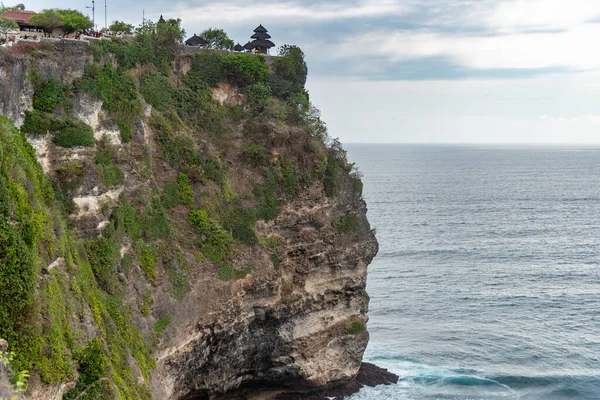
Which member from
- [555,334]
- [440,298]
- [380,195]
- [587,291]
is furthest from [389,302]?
[380,195]

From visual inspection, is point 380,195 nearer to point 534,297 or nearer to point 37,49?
point 534,297

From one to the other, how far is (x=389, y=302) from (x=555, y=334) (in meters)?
16.2

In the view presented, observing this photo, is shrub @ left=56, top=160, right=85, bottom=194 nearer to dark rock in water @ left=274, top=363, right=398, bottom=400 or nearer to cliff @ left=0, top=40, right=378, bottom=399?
cliff @ left=0, top=40, right=378, bottom=399

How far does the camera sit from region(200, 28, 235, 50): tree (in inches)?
2071

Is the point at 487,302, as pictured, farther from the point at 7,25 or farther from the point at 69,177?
the point at 7,25

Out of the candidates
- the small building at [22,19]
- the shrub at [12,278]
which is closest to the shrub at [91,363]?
the shrub at [12,278]

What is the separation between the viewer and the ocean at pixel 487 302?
50.5m

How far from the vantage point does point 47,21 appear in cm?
3928

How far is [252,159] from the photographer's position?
4525cm

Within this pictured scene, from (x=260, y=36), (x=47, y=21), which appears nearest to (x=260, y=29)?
(x=260, y=36)

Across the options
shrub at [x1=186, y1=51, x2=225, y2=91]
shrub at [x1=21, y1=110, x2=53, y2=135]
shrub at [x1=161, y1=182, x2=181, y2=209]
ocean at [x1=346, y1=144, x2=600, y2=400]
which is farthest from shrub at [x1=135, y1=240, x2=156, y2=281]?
ocean at [x1=346, y1=144, x2=600, y2=400]

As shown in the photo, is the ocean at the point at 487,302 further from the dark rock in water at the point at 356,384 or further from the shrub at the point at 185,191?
the shrub at the point at 185,191

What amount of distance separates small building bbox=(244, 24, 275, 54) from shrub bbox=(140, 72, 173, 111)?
1216cm

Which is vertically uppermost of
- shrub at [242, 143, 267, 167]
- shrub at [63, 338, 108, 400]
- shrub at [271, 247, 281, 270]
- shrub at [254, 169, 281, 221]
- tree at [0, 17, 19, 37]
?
tree at [0, 17, 19, 37]
